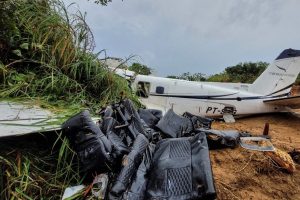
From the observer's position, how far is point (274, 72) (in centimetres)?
1159

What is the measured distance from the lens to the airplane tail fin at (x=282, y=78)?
1133cm

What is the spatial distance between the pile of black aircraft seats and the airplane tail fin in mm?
9593

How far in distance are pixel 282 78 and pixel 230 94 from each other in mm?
2212

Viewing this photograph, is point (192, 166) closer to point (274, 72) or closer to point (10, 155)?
point (10, 155)

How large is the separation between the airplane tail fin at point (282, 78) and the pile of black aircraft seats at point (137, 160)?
31.5ft

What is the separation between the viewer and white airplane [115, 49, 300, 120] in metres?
10.6

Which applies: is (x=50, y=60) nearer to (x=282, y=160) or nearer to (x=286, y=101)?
(x=282, y=160)

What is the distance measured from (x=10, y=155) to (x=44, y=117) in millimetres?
505

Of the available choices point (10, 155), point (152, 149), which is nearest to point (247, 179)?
point (152, 149)

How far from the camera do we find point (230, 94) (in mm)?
10875

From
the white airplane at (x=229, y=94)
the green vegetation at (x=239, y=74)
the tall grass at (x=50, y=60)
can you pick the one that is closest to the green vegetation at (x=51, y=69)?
the tall grass at (x=50, y=60)

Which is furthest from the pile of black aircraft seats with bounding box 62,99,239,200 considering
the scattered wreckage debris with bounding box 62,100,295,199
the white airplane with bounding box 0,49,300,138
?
the white airplane with bounding box 0,49,300,138

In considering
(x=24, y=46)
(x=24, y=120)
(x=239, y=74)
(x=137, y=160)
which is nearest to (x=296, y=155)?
(x=137, y=160)

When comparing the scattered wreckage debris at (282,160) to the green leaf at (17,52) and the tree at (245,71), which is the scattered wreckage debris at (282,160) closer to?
the green leaf at (17,52)
